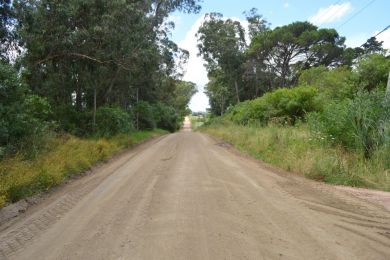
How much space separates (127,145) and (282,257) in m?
21.1

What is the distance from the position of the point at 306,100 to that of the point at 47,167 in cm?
2061

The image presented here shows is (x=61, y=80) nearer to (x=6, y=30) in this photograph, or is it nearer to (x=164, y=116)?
(x=6, y=30)

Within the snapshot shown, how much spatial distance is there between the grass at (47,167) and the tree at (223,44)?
38680mm

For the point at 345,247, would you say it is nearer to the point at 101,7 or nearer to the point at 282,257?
the point at 282,257

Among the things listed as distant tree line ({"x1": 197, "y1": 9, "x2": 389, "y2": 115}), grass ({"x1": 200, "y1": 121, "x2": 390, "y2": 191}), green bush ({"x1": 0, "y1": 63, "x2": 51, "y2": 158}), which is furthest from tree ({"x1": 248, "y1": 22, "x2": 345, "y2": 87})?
green bush ({"x1": 0, "y1": 63, "x2": 51, "y2": 158})

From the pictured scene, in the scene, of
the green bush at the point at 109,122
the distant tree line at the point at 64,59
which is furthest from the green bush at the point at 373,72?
the green bush at the point at 109,122

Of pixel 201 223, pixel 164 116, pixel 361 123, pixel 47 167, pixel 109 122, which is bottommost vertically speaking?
pixel 201 223

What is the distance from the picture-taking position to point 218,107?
89.5 meters

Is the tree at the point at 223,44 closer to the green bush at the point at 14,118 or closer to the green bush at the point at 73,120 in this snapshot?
the green bush at the point at 73,120

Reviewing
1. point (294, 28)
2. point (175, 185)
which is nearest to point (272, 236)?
point (175, 185)

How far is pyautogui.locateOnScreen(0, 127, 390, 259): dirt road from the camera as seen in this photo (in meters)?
5.73

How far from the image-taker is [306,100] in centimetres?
2866

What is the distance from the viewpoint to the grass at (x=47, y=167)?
32.1 feet

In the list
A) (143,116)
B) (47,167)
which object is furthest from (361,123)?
(143,116)
